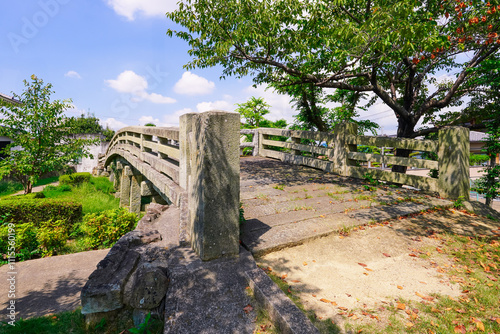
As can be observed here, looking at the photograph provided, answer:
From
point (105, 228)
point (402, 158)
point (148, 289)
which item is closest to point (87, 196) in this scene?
point (105, 228)

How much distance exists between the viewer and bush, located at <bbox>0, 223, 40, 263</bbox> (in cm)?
756

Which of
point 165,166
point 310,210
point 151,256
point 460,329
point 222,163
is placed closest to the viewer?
point 460,329

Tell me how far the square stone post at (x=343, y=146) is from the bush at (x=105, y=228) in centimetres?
711

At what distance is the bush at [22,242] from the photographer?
24.8 feet

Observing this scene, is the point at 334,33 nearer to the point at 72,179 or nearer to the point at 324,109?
the point at 324,109

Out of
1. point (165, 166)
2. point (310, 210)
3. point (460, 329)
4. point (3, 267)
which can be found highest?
point (165, 166)

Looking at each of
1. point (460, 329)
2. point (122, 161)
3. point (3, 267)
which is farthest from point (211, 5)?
point (122, 161)

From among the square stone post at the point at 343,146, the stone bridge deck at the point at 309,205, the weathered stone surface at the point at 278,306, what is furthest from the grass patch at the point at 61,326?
the square stone post at the point at 343,146

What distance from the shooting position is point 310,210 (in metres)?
4.98

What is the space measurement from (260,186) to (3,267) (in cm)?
712

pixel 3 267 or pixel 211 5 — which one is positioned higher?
pixel 211 5

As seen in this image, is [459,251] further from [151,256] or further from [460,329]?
[151,256]

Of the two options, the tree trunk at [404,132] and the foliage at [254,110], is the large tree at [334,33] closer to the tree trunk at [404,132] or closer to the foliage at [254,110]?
the tree trunk at [404,132]

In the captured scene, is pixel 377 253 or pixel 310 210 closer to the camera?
pixel 377 253
